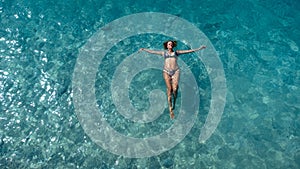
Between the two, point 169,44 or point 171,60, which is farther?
point 171,60

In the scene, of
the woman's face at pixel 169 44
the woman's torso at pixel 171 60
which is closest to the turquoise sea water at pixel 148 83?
the woman's torso at pixel 171 60

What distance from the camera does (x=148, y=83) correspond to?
11.0 metres

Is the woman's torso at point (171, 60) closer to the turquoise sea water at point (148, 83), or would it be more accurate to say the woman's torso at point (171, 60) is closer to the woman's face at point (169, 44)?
the woman's face at point (169, 44)

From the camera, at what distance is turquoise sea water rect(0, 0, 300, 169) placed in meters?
9.23

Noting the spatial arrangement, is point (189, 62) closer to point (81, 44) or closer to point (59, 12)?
point (81, 44)

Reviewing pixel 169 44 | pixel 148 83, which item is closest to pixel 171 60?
pixel 169 44

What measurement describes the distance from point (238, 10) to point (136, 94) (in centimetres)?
737

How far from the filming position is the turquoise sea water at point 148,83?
9234mm

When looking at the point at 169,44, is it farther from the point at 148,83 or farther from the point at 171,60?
the point at 148,83

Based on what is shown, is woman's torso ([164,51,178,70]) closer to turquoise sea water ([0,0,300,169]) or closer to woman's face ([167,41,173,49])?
woman's face ([167,41,173,49])

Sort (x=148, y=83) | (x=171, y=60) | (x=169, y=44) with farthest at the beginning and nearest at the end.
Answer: (x=148, y=83)
(x=171, y=60)
(x=169, y=44)

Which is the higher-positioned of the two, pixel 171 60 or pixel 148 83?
pixel 171 60

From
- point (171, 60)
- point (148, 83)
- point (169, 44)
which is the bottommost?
point (148, 83)

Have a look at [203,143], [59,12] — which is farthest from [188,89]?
[59,12]
